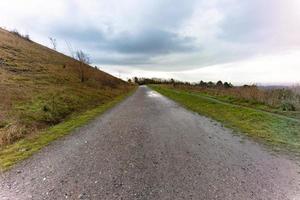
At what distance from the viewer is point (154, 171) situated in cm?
412

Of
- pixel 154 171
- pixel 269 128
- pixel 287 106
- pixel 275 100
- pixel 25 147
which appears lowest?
pixel 25 147

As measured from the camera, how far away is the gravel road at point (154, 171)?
3320 mm

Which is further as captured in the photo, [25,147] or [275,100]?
[275,100]

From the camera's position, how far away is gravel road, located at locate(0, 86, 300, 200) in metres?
3.32

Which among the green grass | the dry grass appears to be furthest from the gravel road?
the dry grass

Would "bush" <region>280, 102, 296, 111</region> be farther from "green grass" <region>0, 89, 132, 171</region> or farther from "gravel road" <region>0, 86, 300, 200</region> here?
"green grass" <region>0, 89, 132, 171</region>

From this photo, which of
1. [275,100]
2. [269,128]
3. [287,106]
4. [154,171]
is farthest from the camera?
[275,100]

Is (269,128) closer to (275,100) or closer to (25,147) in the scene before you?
(275,100)

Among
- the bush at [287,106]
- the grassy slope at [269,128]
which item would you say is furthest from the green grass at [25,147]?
the bush at [287,106]

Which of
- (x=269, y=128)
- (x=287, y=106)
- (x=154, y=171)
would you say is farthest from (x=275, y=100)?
(x=154, y=171)

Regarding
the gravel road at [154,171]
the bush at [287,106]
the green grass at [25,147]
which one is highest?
the bush at [287,106]

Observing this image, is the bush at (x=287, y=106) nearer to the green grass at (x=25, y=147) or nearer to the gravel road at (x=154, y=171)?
the gravel road at (x=154, y=171)

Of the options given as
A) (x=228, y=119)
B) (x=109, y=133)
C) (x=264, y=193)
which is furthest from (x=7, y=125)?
(x=228, y=119)

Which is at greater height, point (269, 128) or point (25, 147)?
point (269, 128)
